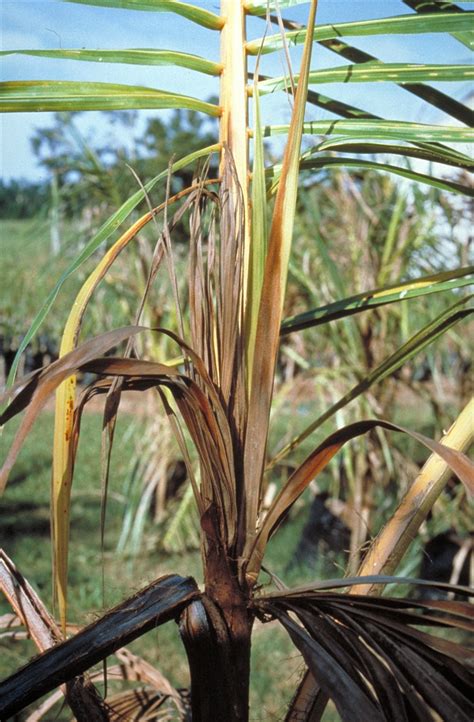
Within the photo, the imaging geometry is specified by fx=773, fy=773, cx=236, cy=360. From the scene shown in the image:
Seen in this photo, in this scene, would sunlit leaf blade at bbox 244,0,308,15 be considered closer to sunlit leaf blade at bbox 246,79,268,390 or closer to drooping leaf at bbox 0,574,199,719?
sunlit leaf blade at bbox 246,79,268,390

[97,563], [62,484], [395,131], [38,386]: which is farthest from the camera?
[97,563]

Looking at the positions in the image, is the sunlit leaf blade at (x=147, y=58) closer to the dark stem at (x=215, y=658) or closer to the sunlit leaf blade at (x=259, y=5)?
the sunlit leaf blade at (x=259, y=5)

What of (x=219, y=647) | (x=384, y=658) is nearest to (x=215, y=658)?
(x=219, y=647)

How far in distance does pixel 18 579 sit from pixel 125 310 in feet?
7.96

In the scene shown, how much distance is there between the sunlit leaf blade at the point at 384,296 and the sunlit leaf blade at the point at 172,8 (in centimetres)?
26

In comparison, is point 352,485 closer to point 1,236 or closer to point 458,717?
point 458,717

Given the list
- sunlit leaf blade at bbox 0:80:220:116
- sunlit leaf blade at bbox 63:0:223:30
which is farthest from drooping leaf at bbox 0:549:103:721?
sunlit leaf blade at bbox 63:0:223:30

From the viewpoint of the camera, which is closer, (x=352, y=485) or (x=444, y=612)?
(x=444, y=612)

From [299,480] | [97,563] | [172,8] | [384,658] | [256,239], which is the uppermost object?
[97,563]

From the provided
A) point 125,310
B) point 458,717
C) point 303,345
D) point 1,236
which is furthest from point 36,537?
point 458,717

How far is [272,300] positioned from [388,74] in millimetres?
235

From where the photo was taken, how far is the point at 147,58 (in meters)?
0.63

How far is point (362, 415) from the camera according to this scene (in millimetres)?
2309

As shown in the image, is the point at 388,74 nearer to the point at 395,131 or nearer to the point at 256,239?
the point at 395,131
